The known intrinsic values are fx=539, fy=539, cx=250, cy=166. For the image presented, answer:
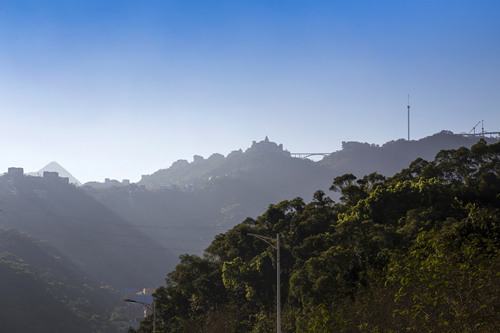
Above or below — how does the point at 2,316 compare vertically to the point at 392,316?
below

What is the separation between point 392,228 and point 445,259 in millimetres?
9871

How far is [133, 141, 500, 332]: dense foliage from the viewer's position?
84.5ft

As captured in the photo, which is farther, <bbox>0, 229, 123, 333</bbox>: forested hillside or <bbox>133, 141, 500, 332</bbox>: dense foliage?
<bbox>0, 229, 123, 333</bbox>: forested hillside

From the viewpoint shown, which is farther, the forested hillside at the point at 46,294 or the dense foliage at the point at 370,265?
the forested hillside at the point at 46,294

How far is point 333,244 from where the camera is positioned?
4138 cm

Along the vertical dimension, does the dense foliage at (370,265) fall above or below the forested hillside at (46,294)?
above

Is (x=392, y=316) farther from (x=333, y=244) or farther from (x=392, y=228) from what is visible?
(x=333, y=244)

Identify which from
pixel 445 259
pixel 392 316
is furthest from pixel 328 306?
Result: pixel 445 259

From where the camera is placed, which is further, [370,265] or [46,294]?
[46,294]

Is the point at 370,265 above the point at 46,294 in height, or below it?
above

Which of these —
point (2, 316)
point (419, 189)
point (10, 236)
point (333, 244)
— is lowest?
point (2, 316)

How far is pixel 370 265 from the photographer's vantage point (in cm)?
3441

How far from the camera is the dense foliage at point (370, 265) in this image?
25750 mm

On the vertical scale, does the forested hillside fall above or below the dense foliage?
below
